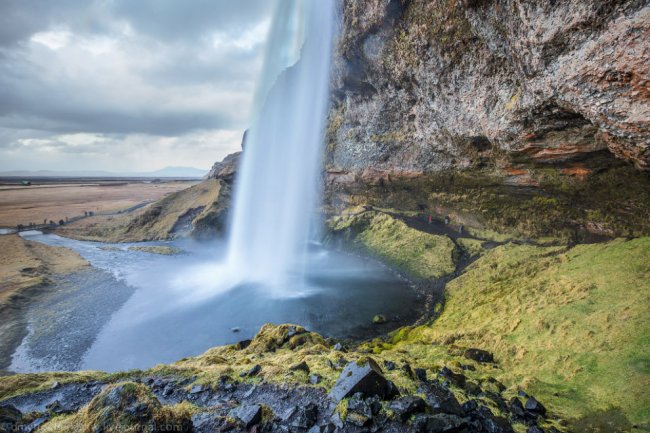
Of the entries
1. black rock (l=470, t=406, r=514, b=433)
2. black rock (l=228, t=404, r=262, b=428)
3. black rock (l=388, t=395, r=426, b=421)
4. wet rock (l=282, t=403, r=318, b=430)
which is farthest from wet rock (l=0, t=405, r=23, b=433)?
black rock (l=470, t=406, r=514, b=433)

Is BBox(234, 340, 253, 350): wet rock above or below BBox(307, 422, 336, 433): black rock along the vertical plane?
below

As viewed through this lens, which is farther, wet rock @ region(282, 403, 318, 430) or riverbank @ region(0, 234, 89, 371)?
riverbank @ region(0, 234, 89, 371)

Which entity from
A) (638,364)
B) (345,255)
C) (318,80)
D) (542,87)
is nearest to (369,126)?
(318,80)

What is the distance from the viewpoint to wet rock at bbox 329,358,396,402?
20.9 ft

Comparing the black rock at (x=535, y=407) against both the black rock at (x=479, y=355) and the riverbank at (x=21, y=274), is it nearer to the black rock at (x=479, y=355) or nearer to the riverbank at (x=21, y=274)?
the black rock at (x=479, y=355)

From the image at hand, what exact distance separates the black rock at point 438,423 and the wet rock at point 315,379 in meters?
2.67

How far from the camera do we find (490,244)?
20.5m

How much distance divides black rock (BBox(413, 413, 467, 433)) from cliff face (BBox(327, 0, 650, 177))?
10.2m

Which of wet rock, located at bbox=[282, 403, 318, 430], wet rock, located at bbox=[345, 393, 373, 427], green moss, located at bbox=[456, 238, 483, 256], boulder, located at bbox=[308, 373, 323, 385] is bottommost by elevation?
boulder, located at bbox=[308, 373, 323, 385]

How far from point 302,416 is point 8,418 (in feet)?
18.6

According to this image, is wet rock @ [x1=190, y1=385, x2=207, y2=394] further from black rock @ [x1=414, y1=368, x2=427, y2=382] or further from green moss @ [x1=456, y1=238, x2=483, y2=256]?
green moss @ [x1=456, y1=238, x2=483, y2=256]

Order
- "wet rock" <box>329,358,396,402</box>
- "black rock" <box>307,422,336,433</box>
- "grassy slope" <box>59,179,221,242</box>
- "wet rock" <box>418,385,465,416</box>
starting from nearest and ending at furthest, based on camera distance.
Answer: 1. "black rock" <box>307,422,336,433</box>
2. "wet rock" <box>418,385,465,416</box>
3. "wet rock" <box>329,358,396,402</box>
4. "grassy slope" <box>59,179,221,242</box>

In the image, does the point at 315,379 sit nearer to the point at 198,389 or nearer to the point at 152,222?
the point at 198,389

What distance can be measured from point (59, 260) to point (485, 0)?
34.7 metres
